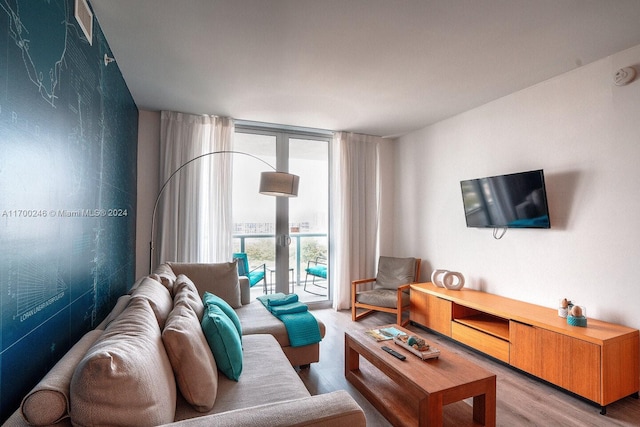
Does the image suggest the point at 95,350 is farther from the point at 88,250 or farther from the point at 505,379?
the point at 505,379

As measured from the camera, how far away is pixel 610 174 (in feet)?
8.51

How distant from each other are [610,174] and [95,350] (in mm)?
3523

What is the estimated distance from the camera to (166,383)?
4.21 ft

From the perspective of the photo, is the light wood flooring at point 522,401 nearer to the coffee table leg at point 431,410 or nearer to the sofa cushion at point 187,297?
the coffee table leg at point 431,410

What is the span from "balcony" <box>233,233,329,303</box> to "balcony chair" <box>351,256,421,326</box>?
2.54 ft

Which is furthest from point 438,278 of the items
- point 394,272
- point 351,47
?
point 351,47

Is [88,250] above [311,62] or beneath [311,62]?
beneath

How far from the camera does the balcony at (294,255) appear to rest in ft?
14.8

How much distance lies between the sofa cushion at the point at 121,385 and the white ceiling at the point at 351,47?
1.98 m

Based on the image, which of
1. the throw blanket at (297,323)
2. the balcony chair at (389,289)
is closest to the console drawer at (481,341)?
the balcony chair at (389,289)

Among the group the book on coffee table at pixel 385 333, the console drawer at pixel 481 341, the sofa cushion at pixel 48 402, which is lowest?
the console drawer at pixel 481 341

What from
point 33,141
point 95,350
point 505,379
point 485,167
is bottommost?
point 505,379

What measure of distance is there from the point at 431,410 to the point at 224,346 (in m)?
1.19

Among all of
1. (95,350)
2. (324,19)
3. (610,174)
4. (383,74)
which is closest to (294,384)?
(95,350)
